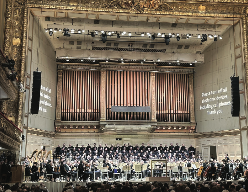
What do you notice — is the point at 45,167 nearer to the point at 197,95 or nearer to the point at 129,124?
the point at 129,124

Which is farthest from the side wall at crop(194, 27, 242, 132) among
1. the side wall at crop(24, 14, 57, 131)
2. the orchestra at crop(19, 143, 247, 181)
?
the side wall at crop(24, 14, 57, 131)

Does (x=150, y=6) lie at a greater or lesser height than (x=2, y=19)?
greater

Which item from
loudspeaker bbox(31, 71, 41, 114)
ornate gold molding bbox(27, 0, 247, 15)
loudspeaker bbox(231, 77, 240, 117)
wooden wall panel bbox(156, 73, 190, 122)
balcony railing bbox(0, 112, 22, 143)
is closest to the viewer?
balcony railing bbox(0, 112, 22, 143)

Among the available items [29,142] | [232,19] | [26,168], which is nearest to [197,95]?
[232,19]

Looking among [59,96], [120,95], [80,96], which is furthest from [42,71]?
[120,95]

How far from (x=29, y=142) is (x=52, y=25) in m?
5.45

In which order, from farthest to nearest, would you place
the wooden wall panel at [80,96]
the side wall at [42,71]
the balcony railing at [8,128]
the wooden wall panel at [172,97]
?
1. the wooden wall panel at [172,97]
2. the wooden wall panel at [80,96]
3. the side wall at [42,71]
4. the balcony railing at [8,128]

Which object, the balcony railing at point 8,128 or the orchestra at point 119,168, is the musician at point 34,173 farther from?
the balcony railing at point 8,128

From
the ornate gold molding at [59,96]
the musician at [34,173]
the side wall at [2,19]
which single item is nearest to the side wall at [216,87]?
the ornate gold molding at [59,96]

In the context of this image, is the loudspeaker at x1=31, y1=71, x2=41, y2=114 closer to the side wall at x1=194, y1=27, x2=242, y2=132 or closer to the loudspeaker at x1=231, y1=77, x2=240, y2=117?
the loudspeaker at x1=231, y1=77, x2=240, y2=117

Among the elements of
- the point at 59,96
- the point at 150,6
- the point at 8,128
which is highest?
the point at 150,6

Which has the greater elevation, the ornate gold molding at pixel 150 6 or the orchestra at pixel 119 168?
the ornate gold molding at pixel 150 6

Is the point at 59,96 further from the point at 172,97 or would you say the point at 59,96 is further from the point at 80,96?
the point at 172,97

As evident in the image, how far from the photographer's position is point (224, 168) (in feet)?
40.2
